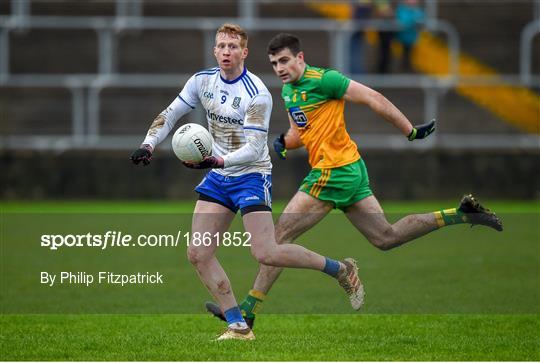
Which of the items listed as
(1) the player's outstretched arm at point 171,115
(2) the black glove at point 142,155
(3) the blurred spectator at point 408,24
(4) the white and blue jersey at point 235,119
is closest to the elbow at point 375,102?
(4) the white and blue jersey at point 235,119

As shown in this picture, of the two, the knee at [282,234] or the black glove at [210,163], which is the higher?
the black glove at [210,163]

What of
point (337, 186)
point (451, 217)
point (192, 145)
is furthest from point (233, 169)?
point (451, 217)

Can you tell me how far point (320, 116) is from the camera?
9.99 meters

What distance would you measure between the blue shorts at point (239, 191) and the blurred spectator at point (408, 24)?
1412 cm

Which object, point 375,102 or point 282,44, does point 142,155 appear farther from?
point 375,102

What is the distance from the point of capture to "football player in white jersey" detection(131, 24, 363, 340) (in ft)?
29.8

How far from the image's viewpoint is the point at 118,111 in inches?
896

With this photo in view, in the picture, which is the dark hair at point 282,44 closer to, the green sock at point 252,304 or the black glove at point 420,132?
the black glove at point 420,132

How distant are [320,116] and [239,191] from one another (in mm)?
1197

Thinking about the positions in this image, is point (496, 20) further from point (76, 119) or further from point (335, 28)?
point (76, 119)

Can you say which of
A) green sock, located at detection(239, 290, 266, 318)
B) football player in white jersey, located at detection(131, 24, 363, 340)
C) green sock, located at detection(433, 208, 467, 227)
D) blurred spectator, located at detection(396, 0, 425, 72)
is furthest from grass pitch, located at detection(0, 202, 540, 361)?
blurred spectator, located at detection(396, 0, 425, 72)

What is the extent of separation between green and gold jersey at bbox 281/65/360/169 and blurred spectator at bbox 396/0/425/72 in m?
13.2

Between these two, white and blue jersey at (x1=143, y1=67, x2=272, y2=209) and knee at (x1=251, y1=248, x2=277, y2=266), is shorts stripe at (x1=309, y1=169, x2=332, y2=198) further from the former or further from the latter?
knee at (x1=251, y1=248, x2=277, y2=266)

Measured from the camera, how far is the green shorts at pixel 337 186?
9852 millimetres
